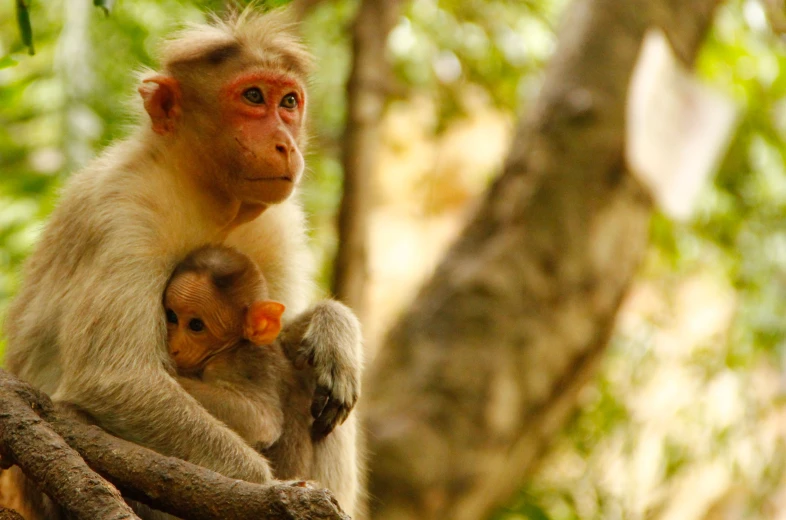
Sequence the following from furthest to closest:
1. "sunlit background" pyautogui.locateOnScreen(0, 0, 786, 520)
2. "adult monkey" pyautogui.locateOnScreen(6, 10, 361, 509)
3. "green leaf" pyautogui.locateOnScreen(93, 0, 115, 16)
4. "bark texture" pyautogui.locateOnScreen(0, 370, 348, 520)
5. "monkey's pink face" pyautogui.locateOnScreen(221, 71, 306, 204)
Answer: "sunlit background" pyautogui.locateOnScreen(0, 0, 786, 520)
"monkey's pink face" pyautogui.locateOnScreen(221, 71, 306, 204)
"adult monkey" pyautogui.locateOnScreen(6, 10, 361, 509)
"green leaf" pyautogui.locateOnScreen(93, 0, 115, 16)
"bark texture" pyautogui.locateOnScreen(0, 370, 348, 520)

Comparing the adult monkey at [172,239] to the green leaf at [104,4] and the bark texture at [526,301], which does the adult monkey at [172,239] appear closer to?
the green leaf at [104,4]

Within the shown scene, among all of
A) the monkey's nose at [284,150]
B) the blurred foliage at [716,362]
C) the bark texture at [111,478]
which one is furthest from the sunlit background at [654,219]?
the bark texture at [111,478]

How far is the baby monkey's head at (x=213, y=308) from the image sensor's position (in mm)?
2650

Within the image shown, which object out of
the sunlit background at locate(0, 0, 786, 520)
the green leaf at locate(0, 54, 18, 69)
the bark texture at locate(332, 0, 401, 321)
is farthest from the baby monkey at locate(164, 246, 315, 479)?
the bark texture at locate(332, 0, 401, 321)

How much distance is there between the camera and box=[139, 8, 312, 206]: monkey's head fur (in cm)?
275

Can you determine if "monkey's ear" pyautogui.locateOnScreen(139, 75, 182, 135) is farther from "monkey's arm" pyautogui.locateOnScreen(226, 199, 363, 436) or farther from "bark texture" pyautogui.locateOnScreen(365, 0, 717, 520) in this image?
"bark texture" pyautogui.locateOnScreen(365, 0, 717, 520)

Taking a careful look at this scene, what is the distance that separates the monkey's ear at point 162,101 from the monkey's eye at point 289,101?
33 cm

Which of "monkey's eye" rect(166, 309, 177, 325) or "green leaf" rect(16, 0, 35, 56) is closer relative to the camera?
"green leaf" rect(16, 0, 35, 56)

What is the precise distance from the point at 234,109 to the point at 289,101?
7.9 inches

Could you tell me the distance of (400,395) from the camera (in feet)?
18.2

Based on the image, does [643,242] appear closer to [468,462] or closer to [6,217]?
[468,462]

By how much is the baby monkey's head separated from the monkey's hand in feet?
0.57

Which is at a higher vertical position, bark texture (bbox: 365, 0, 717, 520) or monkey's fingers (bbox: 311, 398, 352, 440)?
bark texture (bbox: 365, 0, 717, 520)

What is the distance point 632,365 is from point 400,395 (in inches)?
80.3
